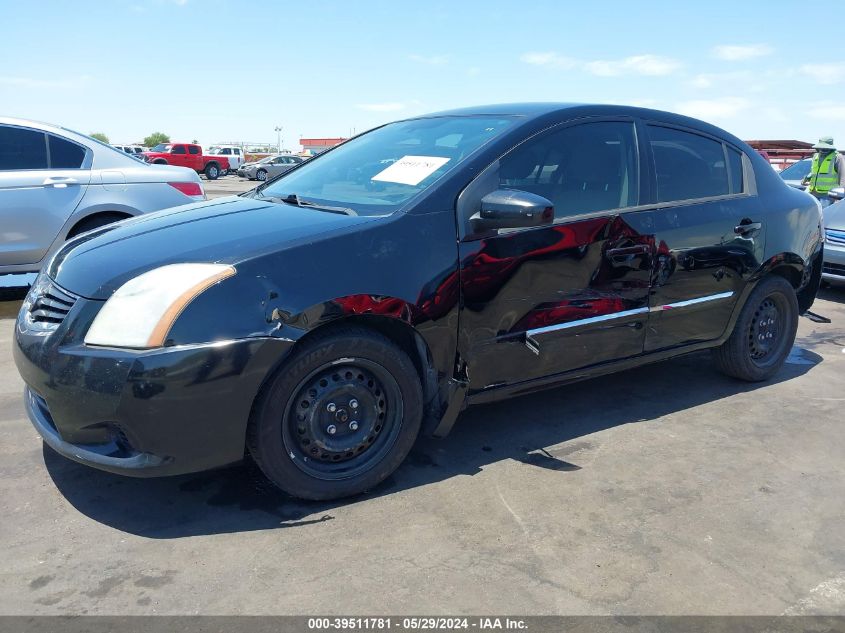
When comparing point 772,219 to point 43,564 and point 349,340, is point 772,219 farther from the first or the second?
point 43,564

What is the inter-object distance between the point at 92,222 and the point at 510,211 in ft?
15.0

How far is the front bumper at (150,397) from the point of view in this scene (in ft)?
8.18

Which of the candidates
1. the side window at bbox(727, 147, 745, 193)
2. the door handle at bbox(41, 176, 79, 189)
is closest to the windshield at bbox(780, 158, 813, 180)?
the side window at bbox(727, 147, 745, 193)

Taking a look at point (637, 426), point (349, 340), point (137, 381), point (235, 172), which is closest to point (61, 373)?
point (137, 381)

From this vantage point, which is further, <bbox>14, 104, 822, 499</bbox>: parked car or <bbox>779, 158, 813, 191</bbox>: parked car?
<bbox>779, 158, 813, 191</bbox>: parked car

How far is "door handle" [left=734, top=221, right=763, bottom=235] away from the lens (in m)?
4.10

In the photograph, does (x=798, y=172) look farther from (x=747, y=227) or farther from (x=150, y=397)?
(x=150, y=397)

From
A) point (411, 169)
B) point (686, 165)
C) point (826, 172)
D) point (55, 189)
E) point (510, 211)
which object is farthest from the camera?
point (826, 172)

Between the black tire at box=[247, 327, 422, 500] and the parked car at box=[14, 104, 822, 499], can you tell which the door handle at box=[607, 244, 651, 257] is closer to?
the parked car at box=[14, 104, 822, 499]

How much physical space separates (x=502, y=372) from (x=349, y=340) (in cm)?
84

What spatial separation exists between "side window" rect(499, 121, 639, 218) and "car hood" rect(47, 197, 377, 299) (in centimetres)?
88

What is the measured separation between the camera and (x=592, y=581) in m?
2.46

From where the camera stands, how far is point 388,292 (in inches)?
112

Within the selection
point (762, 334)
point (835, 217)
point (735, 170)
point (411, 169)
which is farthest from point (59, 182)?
point (835, 217)
